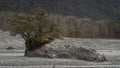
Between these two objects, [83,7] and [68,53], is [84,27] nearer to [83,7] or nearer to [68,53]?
[68,53]

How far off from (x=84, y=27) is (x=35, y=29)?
2279cm

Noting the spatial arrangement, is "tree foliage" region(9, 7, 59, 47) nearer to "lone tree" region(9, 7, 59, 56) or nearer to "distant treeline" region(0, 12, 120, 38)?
"lone tree" region(9, 7, 59, 56)

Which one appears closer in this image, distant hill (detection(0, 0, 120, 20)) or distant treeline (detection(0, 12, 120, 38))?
distant treeline (detection(0, 12, 120, 38))

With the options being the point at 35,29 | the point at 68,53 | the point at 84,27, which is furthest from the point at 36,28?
the point at 84,27

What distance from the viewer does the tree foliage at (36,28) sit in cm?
2364

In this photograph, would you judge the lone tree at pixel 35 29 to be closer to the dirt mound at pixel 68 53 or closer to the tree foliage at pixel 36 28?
the tree foliage at pixel 36 28

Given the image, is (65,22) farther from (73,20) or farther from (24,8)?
(24,8)

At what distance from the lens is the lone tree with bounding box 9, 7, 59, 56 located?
930 inches

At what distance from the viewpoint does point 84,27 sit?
4612 centimetres

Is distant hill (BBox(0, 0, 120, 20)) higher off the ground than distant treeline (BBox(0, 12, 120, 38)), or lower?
lower

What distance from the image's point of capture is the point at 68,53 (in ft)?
74.8

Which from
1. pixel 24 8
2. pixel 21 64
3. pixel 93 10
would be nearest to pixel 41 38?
pixel 21 64

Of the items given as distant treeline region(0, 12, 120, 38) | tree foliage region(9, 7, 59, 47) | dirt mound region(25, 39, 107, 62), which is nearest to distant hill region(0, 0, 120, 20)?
distant treeline region(0, 12, 120, 38)

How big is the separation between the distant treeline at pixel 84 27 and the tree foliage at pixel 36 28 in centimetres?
1848
